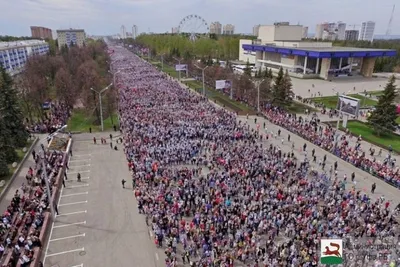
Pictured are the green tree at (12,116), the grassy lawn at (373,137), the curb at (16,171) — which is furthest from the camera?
the grassy lawn at (373,137)

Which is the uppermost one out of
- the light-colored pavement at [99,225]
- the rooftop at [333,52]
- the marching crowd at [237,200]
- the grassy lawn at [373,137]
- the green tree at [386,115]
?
the rooftop at [333,52]

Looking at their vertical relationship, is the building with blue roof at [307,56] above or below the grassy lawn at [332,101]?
above

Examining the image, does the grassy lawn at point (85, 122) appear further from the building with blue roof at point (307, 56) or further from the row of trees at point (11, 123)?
the building with blue roof at point (307, 56)

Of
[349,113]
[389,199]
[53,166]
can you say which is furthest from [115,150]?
[349,113]

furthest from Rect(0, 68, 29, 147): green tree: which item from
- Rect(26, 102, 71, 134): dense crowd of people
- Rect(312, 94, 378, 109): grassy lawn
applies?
Rect(312, 94, 378, 109): grassy lawn

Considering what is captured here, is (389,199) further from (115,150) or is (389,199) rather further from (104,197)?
(115,150)

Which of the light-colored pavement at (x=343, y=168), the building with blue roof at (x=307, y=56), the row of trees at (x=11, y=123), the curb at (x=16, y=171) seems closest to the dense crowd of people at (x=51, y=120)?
the curb at (x=16, y=171)
